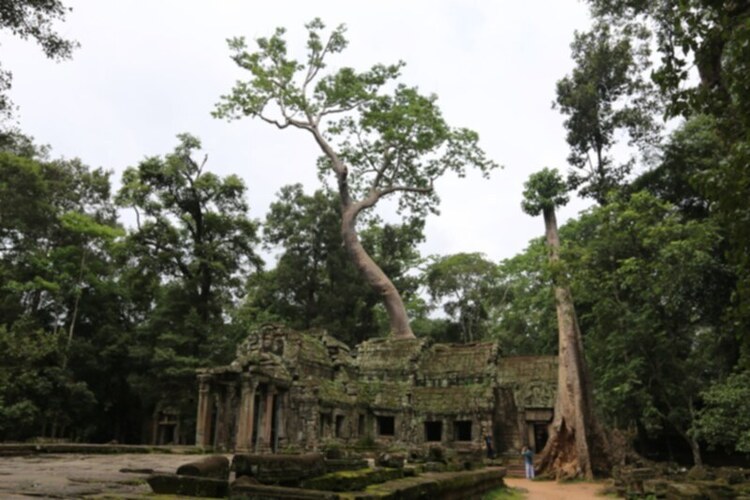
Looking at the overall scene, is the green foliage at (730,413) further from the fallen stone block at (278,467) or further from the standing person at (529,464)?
the fallen stone block at (278,467)

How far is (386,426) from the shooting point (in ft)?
81.2

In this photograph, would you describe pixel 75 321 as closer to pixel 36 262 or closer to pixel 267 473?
pixel 36 262

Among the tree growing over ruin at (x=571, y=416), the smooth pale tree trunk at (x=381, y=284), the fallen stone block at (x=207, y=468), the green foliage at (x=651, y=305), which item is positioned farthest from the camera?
the smooth pale tree trunk at (x=381, y=284)

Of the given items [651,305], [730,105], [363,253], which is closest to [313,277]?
[363,253]

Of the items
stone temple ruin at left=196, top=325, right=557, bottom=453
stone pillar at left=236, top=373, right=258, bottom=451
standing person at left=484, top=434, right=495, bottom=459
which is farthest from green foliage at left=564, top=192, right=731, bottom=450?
stone pillar at left=236, top=373, right=258, bottom=451

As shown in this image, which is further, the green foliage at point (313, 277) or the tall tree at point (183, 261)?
the green foliage at point (313, 277)

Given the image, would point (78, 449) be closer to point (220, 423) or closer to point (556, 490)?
point (220, 423)

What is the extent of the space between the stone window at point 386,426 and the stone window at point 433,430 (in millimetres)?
1518

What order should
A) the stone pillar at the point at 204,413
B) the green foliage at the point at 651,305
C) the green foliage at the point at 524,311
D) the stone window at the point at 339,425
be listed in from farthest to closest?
1. the green foliage at the point at 524,311
2. the stone window at the point at 339,425
3. the stone pillar at the point at 204,413
4. the green foliage at the point at 651,305

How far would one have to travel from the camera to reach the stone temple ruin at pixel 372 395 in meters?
19.9

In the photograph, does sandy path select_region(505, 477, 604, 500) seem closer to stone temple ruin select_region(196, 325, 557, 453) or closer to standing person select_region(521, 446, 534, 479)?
standing person select_region(521, 446, 534, 479)

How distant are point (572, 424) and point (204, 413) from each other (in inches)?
506

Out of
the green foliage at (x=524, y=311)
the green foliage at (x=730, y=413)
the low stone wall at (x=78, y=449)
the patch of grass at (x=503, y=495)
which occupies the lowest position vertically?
the patch of grass at (x=503, y=495)

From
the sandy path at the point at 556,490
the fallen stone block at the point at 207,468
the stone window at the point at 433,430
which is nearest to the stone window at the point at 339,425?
the stone window at the point at 433,430
